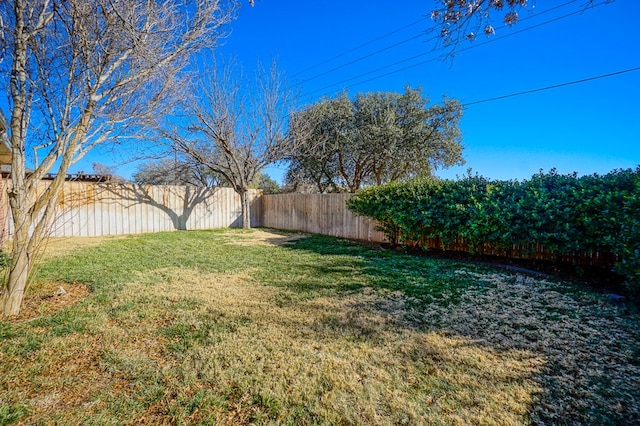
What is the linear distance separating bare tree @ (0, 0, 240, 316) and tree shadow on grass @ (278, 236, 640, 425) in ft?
9.35

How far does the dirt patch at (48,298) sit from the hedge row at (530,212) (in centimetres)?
578

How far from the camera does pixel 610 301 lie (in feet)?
11.0

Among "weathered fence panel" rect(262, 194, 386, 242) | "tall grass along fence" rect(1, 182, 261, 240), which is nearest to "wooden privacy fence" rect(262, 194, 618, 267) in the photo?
"weathered fence panel" rect(262, 194, 386, 242)

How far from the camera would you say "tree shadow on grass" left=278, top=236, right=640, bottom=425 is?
66.2 inches

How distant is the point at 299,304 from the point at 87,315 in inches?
80.0

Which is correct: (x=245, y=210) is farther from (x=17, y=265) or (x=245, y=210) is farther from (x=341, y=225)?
(x=17, y=265)

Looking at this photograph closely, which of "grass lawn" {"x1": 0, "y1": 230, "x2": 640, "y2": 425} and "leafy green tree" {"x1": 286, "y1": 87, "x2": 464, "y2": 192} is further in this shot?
"leafy green tree" {"x1": 286, "y1": 87, "x2": 464, "y2": 192}

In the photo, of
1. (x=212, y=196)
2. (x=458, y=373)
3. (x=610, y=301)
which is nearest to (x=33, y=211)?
(x=458, y=373)

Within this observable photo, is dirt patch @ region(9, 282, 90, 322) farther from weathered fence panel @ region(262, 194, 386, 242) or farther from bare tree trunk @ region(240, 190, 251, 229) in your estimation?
bare tree trunk @ region(240, 190, 251, 229)

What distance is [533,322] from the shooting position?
2.77 meters

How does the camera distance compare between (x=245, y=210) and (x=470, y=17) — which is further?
(x=245, y=210)

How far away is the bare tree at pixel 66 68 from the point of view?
9.10ft

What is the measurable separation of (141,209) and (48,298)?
758 centimetres

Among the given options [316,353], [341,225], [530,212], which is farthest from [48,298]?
[341,225]
